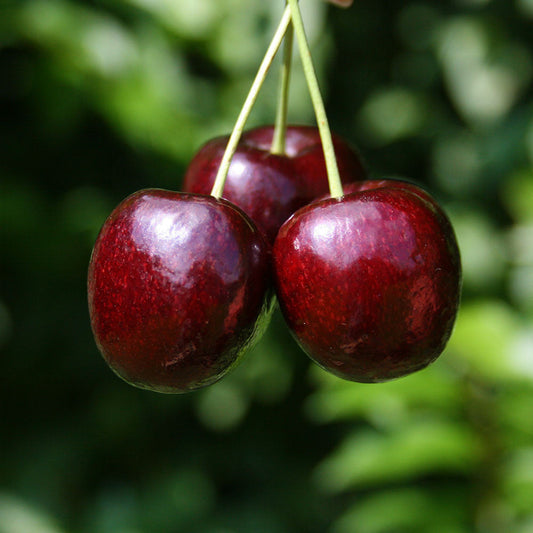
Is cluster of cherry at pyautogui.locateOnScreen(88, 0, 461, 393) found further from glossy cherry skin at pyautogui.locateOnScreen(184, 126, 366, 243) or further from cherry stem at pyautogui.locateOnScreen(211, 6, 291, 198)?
glossy cherry skin at pyautogui.locateOnScreen(184, 126, 366, 243)

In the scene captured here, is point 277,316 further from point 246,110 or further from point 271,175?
point 246,110

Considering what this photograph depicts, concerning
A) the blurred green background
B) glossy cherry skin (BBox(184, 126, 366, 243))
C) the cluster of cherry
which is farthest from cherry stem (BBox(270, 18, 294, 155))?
the blurred green background

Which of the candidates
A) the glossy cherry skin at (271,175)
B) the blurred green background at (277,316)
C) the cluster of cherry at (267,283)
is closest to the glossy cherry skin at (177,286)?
the cluster of cherry at (267,283)

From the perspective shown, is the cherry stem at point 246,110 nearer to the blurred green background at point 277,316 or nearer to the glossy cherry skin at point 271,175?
the glossy cherry skin at point 271,175

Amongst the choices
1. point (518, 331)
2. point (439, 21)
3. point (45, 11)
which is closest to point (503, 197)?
point (439, 21)

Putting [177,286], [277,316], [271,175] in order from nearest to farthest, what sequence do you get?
[177,286] → [271,175] → [277,316]

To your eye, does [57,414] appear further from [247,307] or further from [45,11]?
[247,307]

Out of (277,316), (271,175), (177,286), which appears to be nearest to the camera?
(177,286)

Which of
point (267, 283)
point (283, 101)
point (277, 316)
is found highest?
point (283, 101)

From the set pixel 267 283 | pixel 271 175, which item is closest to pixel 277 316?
pixel 271 175
